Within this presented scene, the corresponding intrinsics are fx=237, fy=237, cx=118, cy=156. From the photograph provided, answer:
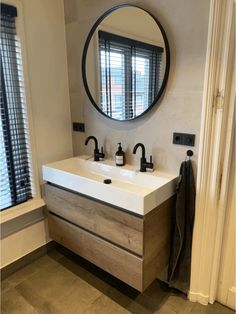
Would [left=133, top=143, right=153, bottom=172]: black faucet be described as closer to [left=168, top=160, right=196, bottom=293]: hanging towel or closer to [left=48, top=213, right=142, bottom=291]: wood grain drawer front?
[left=168, top=160, right=196, bottom=293]: hanging towel

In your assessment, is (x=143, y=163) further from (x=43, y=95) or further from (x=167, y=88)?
(x=43, y=95)

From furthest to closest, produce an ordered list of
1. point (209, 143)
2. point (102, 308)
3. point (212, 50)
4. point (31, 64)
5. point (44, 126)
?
1. point (44, 126)
2. point (31, 64)
3. point (102, 308)
4. point (209, 143)
5. point (212, 50)

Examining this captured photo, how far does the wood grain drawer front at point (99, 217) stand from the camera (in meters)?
1.46

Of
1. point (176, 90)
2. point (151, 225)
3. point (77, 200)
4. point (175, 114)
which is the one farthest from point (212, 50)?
point (77, 200)

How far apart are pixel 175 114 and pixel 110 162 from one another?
2.30 ft

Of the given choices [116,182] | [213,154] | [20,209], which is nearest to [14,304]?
[20,209]

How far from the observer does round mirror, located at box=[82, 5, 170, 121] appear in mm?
1596

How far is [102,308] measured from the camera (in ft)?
5.57

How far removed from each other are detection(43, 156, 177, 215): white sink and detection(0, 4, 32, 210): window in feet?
0.76

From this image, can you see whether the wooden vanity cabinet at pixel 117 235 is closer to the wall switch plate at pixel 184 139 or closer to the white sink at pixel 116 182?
the white sink at pixel 116 182

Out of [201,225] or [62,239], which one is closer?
[201,225]

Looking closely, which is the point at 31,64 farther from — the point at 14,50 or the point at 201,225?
the point at 201,225

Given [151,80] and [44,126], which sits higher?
[151,80]

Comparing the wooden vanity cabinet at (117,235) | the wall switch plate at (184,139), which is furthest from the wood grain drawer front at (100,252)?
the wall switch plate at (184,139)
